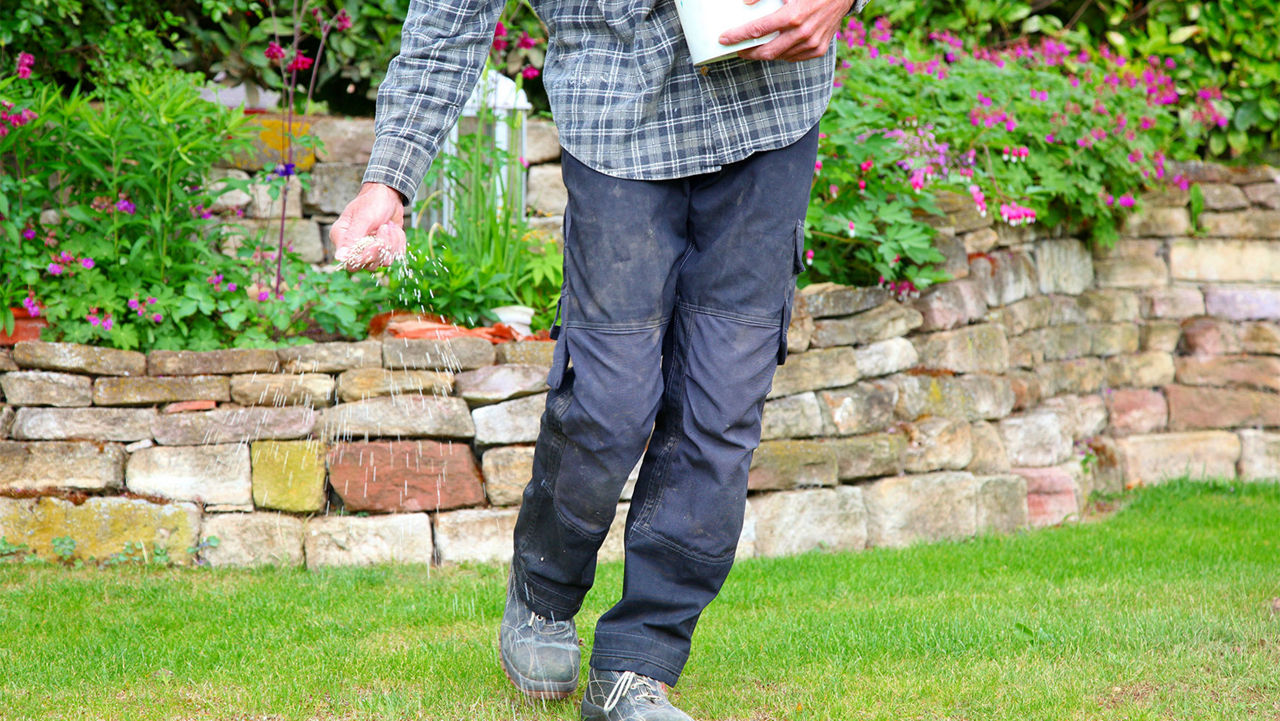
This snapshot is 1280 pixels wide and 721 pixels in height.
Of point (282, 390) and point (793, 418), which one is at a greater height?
point (282, 390)

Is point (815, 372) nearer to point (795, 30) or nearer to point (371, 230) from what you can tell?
point (795, 30)

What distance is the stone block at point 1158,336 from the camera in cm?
532

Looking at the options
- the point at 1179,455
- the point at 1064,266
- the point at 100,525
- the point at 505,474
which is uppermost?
the point at 1064,266

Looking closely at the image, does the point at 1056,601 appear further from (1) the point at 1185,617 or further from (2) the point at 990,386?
(2) the point at 990,386

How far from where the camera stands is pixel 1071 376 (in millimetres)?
4938

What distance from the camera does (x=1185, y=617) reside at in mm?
2662

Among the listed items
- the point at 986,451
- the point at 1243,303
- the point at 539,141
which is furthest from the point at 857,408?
the point at 1243,303

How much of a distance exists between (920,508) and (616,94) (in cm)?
243

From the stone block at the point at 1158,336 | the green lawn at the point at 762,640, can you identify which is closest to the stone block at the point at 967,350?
the green lawn at the point at 762,640

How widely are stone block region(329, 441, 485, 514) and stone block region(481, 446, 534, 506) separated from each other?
1.5 inches

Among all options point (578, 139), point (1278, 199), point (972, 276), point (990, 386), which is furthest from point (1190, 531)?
point (578, 139)

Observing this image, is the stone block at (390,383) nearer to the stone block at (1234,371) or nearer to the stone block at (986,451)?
the stone block at (986,451)

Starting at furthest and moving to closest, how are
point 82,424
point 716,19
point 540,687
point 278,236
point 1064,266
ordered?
1. point 1064,266
2. point 278,236
3. point 82,424
4. point 540,687
5. point 716,19

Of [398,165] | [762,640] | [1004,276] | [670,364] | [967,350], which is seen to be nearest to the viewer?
[398,165]
